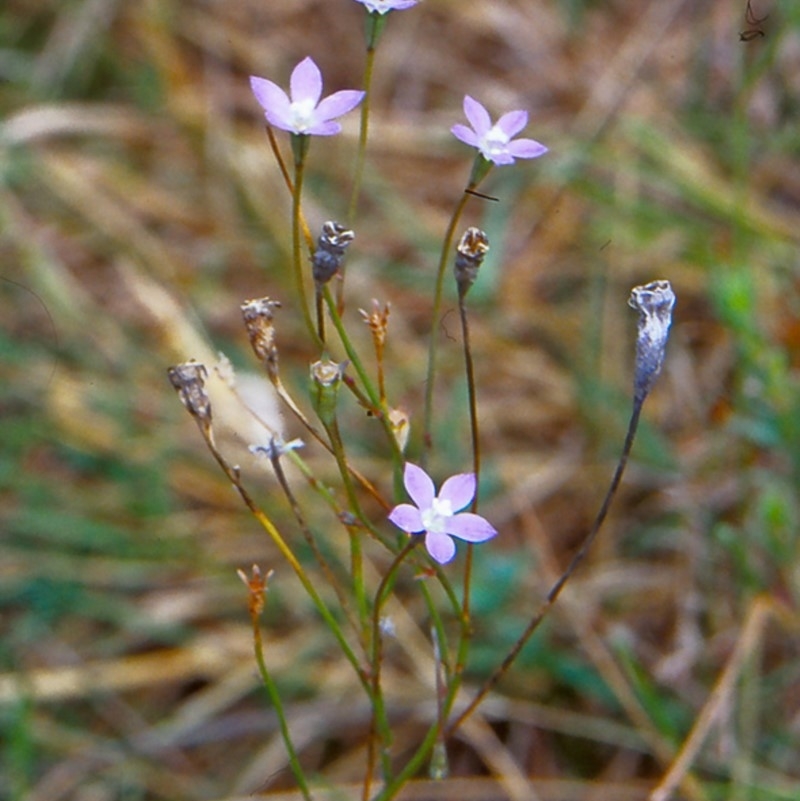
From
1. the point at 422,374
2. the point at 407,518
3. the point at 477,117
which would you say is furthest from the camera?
the point at 422,374

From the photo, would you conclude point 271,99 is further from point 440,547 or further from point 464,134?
point 440,547

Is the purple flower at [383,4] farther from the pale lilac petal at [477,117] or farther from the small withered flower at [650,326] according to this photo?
the small withered flower at [650,326]

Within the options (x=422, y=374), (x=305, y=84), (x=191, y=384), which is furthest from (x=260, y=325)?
(x=422, y=374)

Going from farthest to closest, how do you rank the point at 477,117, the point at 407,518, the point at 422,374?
the point at 422,374 → the point at 477,117 → the point at 407,518

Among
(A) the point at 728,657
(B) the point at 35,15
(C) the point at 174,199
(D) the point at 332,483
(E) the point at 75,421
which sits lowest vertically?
(A) the point at 728,657

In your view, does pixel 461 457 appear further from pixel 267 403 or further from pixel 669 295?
pixel 669 295

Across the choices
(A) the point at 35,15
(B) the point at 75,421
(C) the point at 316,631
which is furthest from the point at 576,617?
(A) the point at 35,15

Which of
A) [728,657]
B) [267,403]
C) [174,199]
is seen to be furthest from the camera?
[174,199]
